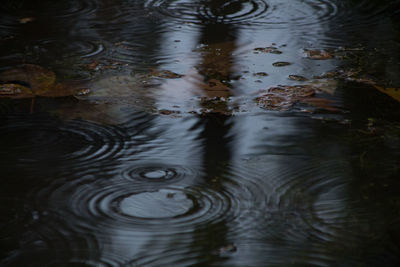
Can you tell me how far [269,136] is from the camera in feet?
5.00

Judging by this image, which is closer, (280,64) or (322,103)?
(322,103)

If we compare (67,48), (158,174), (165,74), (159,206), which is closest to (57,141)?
(158,174)

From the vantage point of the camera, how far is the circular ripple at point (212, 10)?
2.76 metres

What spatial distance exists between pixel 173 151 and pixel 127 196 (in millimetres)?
256

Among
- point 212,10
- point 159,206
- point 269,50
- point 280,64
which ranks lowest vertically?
point 159,206

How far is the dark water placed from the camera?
1073 mm

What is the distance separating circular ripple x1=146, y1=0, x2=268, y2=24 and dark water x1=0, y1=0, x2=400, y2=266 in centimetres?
30

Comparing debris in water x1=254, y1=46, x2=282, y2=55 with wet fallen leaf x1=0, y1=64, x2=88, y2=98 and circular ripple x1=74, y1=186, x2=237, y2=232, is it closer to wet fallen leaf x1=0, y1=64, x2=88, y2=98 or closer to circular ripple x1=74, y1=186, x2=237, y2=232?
wet fallen leaf x1=0, y1=64, x2=88, y2=98

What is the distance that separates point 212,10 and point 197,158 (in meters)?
1.69

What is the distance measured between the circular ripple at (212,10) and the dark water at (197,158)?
1.00 feet

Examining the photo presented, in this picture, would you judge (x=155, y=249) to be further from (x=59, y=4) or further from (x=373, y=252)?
(x=59, y=4)

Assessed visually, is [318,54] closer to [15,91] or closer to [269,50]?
[269,50]

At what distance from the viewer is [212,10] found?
9.56 feet

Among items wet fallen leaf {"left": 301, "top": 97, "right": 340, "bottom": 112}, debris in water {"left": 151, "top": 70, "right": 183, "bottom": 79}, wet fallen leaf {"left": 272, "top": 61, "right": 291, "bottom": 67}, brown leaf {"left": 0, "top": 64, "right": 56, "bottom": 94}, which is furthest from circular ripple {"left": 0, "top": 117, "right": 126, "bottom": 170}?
wet fallen leaf {"left": 272, "top": 61, "right": 291, "bottom": 67}
